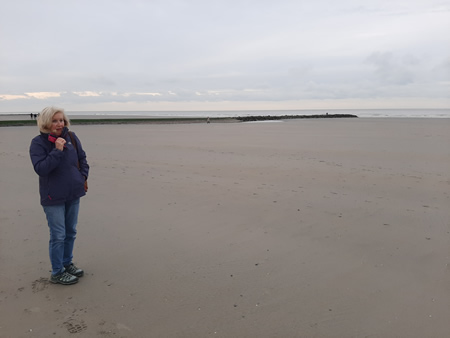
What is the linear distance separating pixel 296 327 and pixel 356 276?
128cm

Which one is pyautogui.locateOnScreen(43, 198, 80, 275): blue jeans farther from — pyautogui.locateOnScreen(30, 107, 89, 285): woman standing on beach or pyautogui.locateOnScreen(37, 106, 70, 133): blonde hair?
pyautogui.locateOnScreen(37, 106, 70, 133): blonde hair

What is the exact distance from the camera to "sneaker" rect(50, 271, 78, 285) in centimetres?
394

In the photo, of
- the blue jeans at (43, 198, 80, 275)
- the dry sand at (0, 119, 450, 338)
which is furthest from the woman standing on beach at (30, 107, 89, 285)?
the dry sand at (0, 119, 450, 338)

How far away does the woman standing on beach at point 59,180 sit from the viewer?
11.8 ft

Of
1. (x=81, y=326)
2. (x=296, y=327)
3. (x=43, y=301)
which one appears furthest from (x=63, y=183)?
(x=296, y=327)

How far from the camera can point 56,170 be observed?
3.75 m

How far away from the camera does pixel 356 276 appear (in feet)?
13.7

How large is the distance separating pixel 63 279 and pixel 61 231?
0.55m

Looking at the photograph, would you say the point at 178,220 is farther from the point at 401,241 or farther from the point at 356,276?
the point at 401,241

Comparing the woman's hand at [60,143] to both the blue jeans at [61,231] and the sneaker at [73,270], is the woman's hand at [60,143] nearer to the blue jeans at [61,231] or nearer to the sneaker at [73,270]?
the blue jeans at [61,231]

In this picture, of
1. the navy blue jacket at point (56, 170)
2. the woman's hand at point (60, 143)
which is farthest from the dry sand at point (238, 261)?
the woman's hand at point (60, 143)

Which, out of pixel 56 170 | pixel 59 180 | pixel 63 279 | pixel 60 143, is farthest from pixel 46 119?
pixel 63 279

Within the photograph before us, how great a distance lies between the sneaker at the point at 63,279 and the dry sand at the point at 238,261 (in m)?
0.11

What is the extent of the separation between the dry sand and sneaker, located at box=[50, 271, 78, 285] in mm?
108
